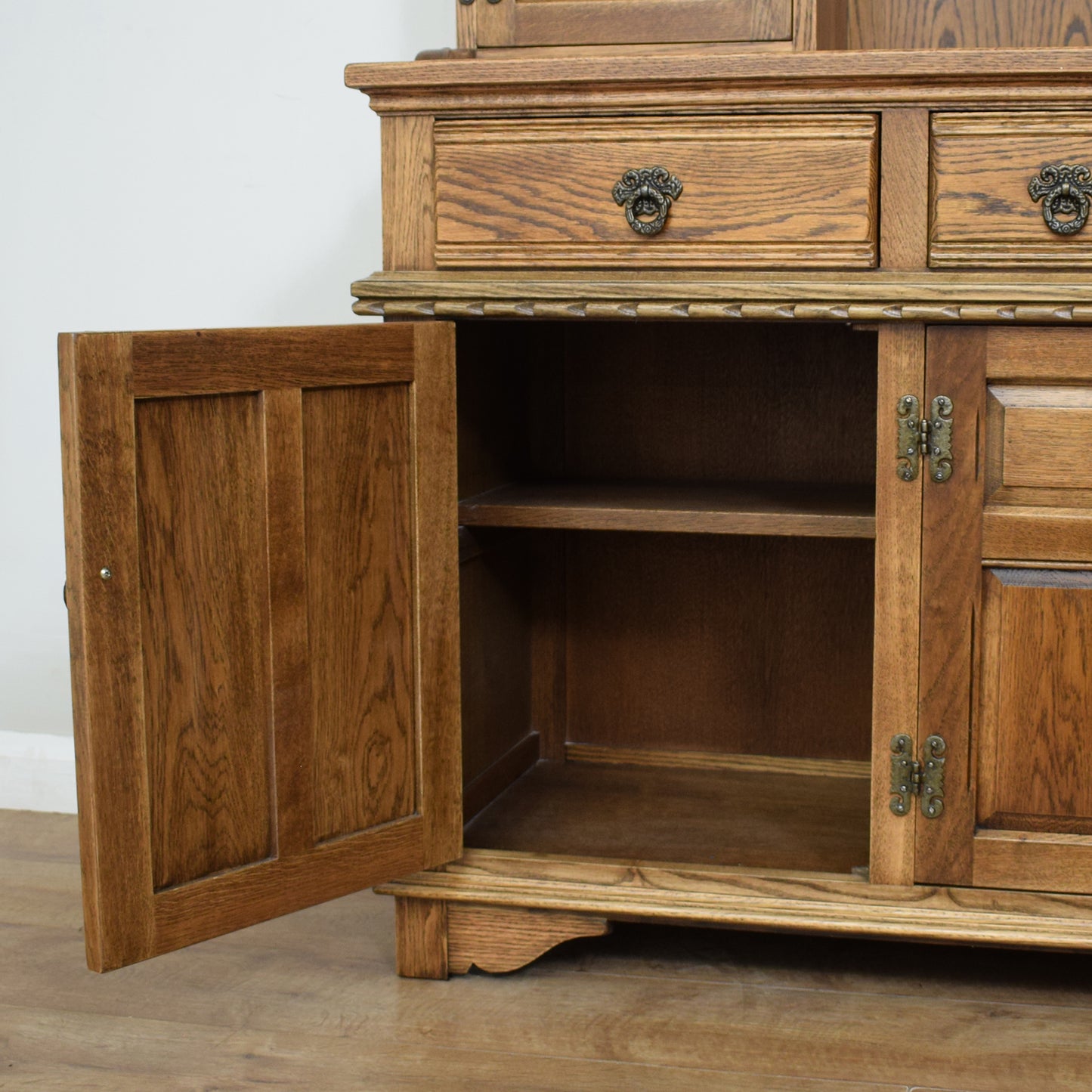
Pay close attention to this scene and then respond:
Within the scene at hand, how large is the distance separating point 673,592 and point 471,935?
741 millimetres

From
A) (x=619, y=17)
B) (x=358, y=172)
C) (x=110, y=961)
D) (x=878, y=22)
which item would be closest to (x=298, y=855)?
(x=110, y=961)

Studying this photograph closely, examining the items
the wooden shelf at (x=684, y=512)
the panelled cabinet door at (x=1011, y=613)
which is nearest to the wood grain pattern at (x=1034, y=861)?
the panelled cabinet door at (x=1011, y=613)

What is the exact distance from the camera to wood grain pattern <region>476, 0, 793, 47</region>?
1.71 meters

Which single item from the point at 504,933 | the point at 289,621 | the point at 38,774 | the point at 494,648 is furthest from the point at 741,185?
the point at 38,774

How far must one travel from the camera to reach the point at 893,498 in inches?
65.2

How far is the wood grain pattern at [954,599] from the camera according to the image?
1.63 meters

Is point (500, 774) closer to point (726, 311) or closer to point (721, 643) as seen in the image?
point (721, 643)

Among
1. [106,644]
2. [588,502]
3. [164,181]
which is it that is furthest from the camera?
[164,181]

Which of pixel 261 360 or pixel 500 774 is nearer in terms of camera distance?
pixel 261 360

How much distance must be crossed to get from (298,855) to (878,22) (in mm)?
1466

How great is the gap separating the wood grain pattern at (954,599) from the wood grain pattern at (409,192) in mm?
624

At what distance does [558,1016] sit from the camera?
1.75 metres

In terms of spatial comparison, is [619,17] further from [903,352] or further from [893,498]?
[893,498]

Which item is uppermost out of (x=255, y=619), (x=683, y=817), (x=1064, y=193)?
(x=1064, y=193)
